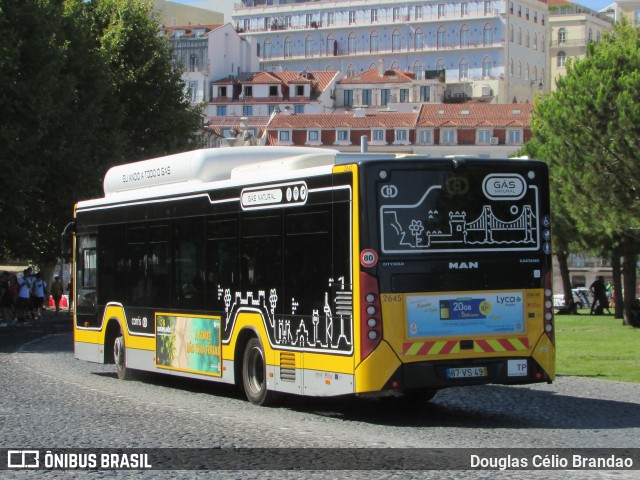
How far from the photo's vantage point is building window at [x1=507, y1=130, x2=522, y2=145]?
428ft

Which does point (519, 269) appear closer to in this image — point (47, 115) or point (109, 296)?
point (109, 296)

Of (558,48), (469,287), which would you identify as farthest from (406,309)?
(558,48)

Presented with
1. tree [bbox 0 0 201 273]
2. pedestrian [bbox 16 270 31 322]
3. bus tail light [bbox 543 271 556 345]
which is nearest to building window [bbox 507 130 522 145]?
tree [bbox 0 0 201 273]

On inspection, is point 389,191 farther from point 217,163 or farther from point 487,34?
point 487,34

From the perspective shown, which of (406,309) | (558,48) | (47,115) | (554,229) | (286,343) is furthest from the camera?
(558,48)

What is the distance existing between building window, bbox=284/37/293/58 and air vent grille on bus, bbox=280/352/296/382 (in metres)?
160

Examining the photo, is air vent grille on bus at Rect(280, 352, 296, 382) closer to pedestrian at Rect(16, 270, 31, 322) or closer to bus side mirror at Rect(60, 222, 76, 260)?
bus side mirror at Rect(60, 222, 76, 260)

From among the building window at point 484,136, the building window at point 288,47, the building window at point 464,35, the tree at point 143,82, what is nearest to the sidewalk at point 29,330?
the tree at point 143,82

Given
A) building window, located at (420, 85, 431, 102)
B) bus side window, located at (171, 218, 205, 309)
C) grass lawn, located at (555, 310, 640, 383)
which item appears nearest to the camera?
bus side window, located at (171, 218, 205, 309)

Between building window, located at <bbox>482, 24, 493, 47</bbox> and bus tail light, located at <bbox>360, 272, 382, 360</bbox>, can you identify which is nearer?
bus tail light, located at <bbox>360, 272, 382, 360</bbox>

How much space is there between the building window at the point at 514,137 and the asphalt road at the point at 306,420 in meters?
110

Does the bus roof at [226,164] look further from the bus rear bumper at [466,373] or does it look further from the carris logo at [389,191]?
the bus rear bumper at [466,373]

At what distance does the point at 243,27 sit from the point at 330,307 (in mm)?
165451

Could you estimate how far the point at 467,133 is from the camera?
133 m
